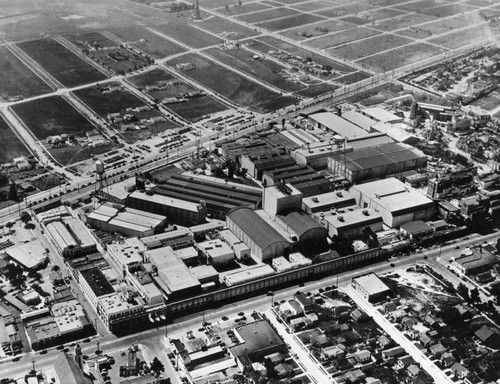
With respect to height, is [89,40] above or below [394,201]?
above

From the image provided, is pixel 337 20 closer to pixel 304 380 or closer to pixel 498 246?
pixel 498 246

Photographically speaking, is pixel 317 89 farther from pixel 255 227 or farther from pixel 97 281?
pixel 97 281

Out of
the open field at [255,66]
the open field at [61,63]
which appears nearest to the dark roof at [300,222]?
the open field at [255,66]

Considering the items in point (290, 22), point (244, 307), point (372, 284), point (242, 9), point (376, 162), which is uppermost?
point (242, 9)

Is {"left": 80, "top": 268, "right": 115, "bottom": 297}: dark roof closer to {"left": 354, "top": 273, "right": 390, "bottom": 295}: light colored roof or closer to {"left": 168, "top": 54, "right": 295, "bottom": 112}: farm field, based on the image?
{"left": 354, "top": 273, "right": 390, "bottom": 295}: light colored roof

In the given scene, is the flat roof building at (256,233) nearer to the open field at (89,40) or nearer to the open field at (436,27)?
the open field at (89,40)

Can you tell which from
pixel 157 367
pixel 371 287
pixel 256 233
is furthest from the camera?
pixel 256 233

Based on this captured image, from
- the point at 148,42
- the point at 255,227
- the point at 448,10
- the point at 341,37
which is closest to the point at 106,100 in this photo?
the point at 148,42
